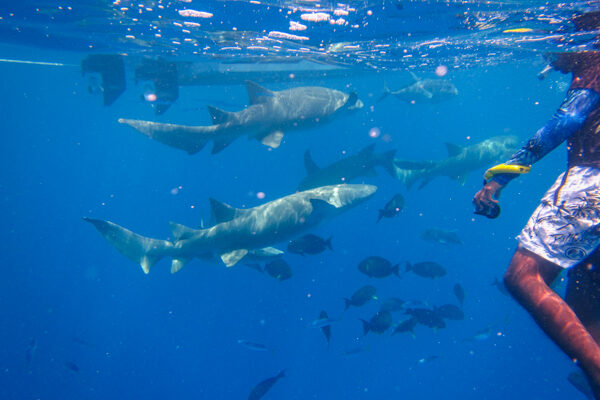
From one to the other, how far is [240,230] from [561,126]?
7028 millimetres

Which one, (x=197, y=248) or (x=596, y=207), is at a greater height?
(x=596, y=207)

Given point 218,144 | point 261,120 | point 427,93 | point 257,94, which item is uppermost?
point 257,94

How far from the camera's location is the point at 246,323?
22125mm

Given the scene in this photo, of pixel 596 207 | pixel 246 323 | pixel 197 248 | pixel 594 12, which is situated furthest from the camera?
pixel 246 323

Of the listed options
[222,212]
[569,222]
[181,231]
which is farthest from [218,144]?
[569,222]

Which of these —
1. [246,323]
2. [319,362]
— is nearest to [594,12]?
[319,362]

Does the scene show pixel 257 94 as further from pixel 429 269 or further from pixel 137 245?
pixel 429 269

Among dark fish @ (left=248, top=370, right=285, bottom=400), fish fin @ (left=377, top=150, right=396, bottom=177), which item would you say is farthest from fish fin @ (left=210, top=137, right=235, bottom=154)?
dark fish @ (left=248, top=370, right=285, bottom=400)

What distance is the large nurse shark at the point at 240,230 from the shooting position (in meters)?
8.53

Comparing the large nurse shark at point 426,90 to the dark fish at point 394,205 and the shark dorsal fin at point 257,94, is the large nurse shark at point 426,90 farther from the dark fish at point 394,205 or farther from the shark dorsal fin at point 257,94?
the dark fish at point 394,205

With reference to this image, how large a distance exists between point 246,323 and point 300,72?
17.7 metres

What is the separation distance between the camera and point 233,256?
854cm

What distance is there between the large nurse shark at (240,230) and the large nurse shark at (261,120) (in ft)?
6.95

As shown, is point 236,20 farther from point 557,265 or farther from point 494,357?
point 494,357
